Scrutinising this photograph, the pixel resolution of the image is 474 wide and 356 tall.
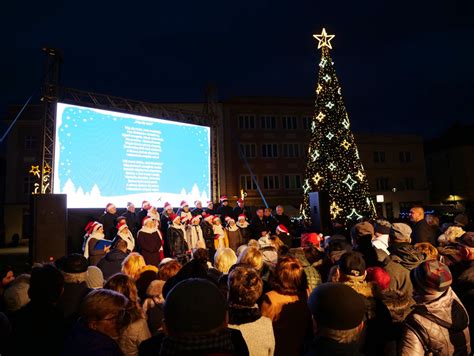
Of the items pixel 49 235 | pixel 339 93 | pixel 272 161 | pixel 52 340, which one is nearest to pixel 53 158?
pixel 49 235

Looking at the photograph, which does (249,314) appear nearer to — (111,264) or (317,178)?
(111,264)

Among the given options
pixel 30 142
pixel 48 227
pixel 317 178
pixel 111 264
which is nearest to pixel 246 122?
pixel 317 178

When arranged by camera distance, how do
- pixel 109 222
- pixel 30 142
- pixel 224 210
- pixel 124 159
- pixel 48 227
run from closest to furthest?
pixel 48 227 → pixel 109 222 → pixel 124 159 → pixel 224 210 → pixel 30 142

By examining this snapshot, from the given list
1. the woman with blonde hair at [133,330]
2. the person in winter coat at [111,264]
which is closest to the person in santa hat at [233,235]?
the person in winter coat at [111,264]

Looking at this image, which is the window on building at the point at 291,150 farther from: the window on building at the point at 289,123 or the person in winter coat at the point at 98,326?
the person in winter coat at the point at 98,326

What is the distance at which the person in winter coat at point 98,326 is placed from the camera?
1.98m

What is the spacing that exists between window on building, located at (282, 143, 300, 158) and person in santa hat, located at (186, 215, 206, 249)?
24.3 metres

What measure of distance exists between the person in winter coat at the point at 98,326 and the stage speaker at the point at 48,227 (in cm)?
734

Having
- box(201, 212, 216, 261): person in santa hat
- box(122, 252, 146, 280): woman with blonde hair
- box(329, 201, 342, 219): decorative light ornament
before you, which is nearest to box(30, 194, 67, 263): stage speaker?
box(201, 212, 216, 261): person in santa hat

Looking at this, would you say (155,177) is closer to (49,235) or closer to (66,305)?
(49,235)

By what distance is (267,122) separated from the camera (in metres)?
33.3

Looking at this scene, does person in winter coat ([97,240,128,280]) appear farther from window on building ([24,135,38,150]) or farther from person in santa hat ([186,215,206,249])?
window on building ([24,135,38,150])

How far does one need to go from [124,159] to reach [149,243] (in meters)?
4.64

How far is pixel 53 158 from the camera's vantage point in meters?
10.3
